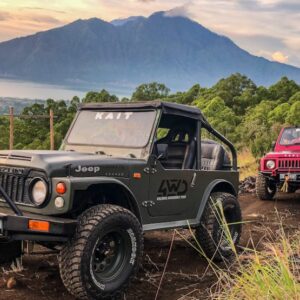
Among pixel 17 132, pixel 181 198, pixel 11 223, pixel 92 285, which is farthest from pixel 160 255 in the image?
pixel 17 132

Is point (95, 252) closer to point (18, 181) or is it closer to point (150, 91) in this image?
point (18, 181)

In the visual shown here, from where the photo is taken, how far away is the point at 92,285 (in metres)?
4.47

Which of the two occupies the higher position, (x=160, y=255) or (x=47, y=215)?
(x=47, y=215)

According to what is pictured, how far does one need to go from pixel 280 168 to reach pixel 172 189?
6.11m

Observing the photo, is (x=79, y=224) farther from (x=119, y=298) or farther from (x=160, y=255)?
(x=160, y=255)

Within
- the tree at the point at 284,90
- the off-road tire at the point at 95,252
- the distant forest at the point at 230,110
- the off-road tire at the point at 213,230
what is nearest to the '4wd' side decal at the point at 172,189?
the off-road tire at the point at 213,230

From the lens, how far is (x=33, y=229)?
4379mm

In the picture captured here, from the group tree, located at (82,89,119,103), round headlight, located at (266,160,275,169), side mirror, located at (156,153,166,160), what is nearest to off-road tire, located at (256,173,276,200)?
round headlight, located at (266,160,275,169)

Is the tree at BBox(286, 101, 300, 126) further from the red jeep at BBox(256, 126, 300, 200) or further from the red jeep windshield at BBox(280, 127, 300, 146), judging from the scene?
the red jeep at BBox(256, 126, 300, 200)

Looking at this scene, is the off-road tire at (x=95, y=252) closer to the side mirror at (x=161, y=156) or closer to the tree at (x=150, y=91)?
the side mirror at (x=161, y=156)

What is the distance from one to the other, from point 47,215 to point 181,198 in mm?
1741

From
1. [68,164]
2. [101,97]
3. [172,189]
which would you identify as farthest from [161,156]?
[101,97]

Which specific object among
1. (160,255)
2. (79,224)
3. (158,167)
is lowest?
(160,255)

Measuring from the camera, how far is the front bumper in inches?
171
